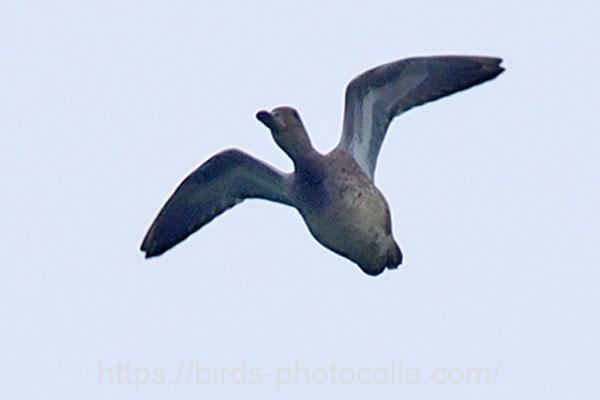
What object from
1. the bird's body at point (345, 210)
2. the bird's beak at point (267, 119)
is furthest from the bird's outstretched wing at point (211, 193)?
the bird's beak at point (267, 119)

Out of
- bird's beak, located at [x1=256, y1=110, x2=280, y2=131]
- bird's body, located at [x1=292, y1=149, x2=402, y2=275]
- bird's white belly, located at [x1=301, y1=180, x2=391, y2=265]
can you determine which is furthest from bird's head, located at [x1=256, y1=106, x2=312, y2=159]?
bird's white belly, located at [x1=301, y1=180, x2=391, y2=265]

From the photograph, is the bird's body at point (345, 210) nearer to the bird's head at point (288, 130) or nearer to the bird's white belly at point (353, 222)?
the bird's white belly at point (353, 222)

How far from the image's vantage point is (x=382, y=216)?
17672mm

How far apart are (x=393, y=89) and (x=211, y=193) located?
196 cm

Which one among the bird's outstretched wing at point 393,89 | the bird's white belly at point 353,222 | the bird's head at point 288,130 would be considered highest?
the bird's outstretched wing at point 393,89

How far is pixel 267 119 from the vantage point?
690 inches

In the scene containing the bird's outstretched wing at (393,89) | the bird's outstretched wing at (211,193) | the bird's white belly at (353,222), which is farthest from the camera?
the bird's outstretched wing at (211,193)

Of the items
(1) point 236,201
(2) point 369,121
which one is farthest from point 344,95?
(1) point 236,201

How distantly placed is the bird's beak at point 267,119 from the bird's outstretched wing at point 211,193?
2.37 feet

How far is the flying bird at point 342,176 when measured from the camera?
57.5ft

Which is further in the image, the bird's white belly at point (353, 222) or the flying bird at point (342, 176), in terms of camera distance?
the flying bird at point (342, 176)

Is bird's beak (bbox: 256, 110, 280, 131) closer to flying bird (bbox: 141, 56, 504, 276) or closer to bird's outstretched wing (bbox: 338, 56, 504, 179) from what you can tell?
flying bird (bbox: 141, 56, 504, 276)

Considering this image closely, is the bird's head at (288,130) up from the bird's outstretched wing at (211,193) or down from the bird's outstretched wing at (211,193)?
up

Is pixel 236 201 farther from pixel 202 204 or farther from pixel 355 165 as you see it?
pixel 355 165
